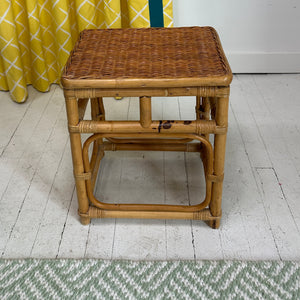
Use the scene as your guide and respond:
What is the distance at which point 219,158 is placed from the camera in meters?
1.17

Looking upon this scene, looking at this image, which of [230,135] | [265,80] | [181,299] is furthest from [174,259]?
[265,80]

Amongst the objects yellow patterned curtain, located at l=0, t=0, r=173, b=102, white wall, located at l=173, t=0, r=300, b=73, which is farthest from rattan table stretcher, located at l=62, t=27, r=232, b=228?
white wall, located at l=173, t=0, r=300, b=73

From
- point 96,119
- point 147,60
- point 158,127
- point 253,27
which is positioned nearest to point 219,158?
point 158,127

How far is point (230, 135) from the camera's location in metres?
1.71

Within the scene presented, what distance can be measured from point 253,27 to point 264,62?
178 mm

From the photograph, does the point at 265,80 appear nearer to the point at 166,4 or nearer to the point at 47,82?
the point at 166,4

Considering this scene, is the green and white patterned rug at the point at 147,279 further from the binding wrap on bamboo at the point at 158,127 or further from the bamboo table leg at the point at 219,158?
the binding wrap on bamboo at the point at 158,127

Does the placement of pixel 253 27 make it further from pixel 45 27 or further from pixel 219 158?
pixel 219 158

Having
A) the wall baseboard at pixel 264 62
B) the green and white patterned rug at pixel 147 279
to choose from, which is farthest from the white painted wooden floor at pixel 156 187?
the wall baseboard at pixel 264 62

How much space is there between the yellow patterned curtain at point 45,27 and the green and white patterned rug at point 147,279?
102cm

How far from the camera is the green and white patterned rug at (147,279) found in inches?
42.3

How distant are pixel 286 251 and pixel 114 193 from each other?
0.55 m

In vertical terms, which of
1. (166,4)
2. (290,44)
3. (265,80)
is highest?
(166,4)

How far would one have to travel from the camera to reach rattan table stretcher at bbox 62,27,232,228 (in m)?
1.06
